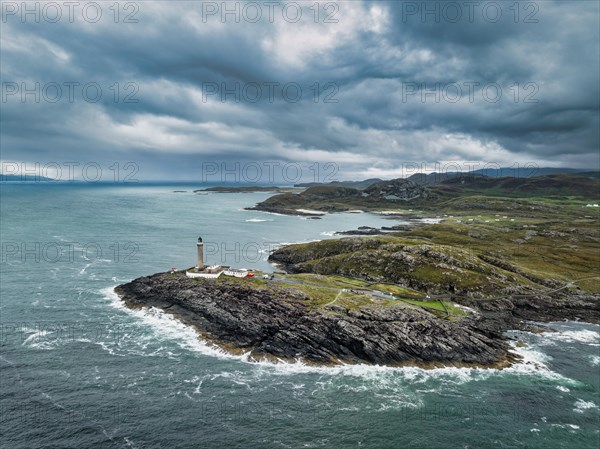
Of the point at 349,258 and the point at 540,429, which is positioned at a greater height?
the point at 349,258

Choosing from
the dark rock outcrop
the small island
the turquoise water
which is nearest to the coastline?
the dark rock outcrop

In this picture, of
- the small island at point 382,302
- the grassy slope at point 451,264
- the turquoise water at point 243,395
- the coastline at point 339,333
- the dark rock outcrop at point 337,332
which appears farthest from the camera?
the grassy slope at point 451,264

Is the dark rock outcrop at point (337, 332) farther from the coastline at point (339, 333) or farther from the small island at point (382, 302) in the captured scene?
the small island at point (382, 302)

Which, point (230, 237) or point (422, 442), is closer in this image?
point (422, 442)

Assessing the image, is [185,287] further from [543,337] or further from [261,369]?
[543,337]

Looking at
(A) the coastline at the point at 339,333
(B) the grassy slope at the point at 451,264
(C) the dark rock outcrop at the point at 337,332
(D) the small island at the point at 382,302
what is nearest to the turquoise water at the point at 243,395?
(A) the coastline at the point at 339,333

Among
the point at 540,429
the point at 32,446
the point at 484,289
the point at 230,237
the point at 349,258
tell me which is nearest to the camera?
the point at 32,446

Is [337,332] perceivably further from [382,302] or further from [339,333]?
[382,302]

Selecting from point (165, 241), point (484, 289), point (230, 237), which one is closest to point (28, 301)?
point (165, 241)

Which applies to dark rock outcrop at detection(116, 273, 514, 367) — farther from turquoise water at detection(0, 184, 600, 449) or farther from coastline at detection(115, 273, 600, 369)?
turquoise water at detection(0, 184, 600, 449)

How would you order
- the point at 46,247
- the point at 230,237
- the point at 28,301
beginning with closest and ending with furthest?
1. the point at 28,301
2. the point at 46,247
3. the point at 230,237

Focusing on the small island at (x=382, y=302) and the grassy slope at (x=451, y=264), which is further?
the grassy slope at (x=451, y=264)
